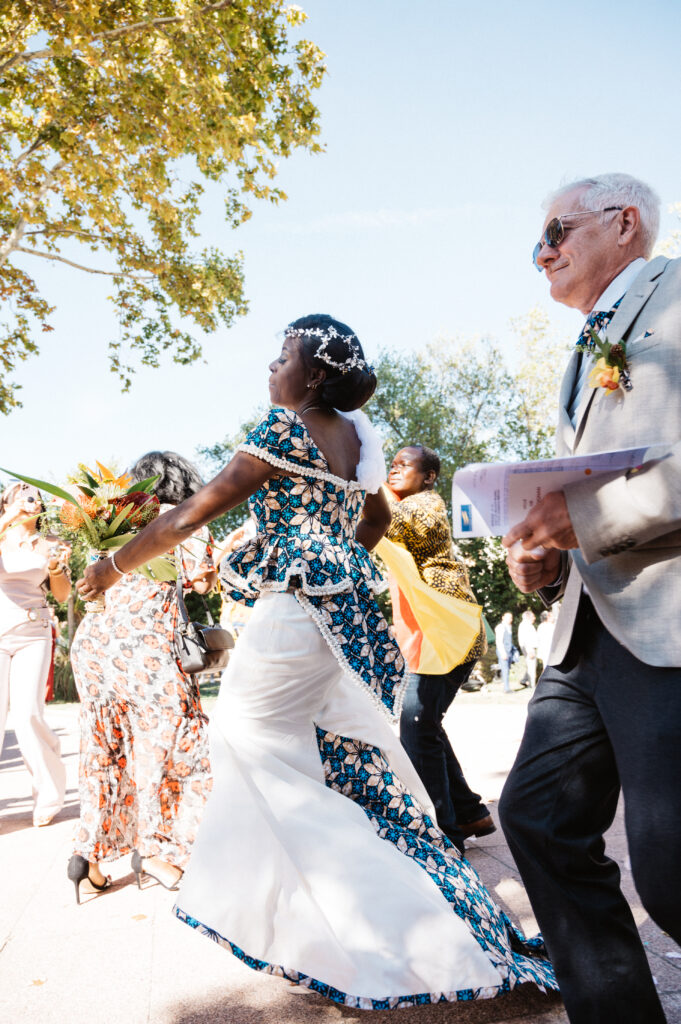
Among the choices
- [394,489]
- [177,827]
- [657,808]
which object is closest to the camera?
[657,808]

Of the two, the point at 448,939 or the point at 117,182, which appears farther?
the point at 117,182

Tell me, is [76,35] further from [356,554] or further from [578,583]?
[578,583]

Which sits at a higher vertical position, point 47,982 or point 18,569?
point 18,569

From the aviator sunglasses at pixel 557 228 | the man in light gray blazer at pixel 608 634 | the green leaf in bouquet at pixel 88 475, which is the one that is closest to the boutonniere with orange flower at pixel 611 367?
the man in light gray blazer at pixel 608 634

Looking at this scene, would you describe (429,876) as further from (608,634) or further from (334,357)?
(334,357)

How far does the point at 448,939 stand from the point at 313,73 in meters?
10.6

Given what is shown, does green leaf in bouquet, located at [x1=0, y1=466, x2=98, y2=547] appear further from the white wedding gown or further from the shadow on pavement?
the shadow on pavement

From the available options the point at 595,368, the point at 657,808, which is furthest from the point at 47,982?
the point at 595,368

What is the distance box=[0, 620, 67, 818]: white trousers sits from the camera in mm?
5723

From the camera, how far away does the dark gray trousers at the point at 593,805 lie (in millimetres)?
1731

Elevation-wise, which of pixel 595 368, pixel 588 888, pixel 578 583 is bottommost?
pixel 588 888

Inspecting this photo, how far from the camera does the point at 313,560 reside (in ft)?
9.26

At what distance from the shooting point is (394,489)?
4891 mm

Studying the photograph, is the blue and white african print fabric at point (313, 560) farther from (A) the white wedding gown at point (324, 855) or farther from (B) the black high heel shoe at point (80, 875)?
(B) the black high heel shoe at point (80, 875)
